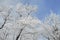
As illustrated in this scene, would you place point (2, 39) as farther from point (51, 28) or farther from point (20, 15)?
point (51, 28)

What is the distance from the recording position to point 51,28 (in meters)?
26.7

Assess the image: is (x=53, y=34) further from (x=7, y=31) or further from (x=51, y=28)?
(x=7, y=31)

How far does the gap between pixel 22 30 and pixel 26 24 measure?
1248mm

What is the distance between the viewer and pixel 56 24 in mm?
27297

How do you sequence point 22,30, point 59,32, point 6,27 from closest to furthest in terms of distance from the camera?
point 22,30, point 59,32, point 6,27

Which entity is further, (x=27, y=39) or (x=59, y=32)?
(x=27, y=39)

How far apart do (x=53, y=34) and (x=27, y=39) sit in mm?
4627

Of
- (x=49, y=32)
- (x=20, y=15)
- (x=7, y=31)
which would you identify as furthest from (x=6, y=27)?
(x=49, y=32)

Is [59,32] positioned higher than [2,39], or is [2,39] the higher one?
[59,32]

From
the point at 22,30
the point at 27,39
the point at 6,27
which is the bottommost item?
the point at 27,39

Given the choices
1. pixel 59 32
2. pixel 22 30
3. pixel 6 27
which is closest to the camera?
pixel 22 30

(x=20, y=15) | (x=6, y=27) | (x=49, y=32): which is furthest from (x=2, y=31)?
(x=49, y=32)

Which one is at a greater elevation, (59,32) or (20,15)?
(20,15)

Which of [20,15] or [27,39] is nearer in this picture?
[20,15]
